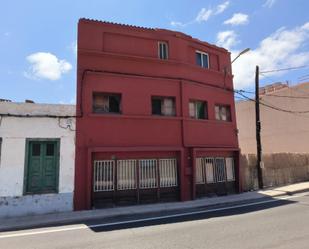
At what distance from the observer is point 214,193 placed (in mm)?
17594

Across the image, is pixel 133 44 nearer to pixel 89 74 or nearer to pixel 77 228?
pixel 89 74

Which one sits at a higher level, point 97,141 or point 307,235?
point 97,141

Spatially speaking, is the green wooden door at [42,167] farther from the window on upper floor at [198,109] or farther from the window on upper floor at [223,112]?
the window on upper floor at [223,112]

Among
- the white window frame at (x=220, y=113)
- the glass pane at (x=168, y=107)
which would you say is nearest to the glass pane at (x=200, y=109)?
the white window frame at (x=220, y=113)

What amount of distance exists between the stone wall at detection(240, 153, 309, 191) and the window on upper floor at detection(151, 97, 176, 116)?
222 inches

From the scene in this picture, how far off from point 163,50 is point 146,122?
4309 mm

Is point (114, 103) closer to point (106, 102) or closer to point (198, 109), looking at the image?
point (106, 102)

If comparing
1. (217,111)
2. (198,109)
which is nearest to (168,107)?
(198,109)

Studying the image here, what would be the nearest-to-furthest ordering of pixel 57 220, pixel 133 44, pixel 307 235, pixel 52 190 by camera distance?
pixel 307 235, pixel 57 220, pixel 52 190, pixel 133 44

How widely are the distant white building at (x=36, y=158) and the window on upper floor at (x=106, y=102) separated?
1344 millimetres

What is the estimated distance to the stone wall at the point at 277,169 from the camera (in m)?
19.6

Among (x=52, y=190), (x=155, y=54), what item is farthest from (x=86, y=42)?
(x=52, y=190)

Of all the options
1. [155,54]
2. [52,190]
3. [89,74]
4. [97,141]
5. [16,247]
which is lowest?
[16,247]

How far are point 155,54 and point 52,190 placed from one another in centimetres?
853
